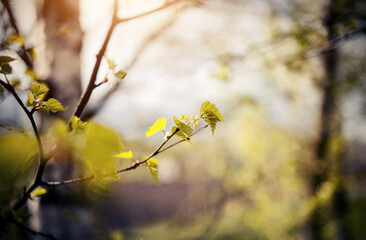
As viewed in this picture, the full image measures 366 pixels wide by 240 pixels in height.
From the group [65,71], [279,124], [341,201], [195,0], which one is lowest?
[341,201]

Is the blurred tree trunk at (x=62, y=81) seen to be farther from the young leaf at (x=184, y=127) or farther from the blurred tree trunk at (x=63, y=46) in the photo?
the young leaf at (x=184, y=127)

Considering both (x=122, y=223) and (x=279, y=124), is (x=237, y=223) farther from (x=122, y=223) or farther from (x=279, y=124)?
(x=279, y=124)

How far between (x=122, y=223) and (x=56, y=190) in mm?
16772

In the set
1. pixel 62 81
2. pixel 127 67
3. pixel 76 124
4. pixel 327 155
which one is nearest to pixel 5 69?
pixel 76 124

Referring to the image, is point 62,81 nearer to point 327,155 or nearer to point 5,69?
point 5,69

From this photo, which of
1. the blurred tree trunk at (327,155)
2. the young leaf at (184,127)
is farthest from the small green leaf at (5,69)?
the blurred tree trunk at (327,155)

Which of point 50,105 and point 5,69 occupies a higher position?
point 5,69

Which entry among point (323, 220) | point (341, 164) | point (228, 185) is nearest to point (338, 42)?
point (341, 164)

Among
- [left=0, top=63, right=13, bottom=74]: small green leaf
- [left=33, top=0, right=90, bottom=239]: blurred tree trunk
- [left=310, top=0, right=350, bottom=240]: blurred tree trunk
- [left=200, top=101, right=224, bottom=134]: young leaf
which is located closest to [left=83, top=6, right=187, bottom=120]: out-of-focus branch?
[left=33, top=0, right=90, bottom=239]: blurred tree trunk

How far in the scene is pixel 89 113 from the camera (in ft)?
6.33

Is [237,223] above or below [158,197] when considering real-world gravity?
below

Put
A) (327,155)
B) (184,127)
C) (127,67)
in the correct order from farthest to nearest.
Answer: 1. (327,155)
2. (127,67)
3. (184,127)

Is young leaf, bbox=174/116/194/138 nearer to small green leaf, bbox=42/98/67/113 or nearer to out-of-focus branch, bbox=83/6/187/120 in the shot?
small green leaf, bbox=42/98/67/113

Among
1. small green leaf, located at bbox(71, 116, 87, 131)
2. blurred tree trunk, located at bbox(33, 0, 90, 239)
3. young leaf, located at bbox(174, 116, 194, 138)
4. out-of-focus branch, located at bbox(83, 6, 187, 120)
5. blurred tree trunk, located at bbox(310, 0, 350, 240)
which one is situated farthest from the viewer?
blurred tree trunk, located at bbox(310, 0, 350, 240)
